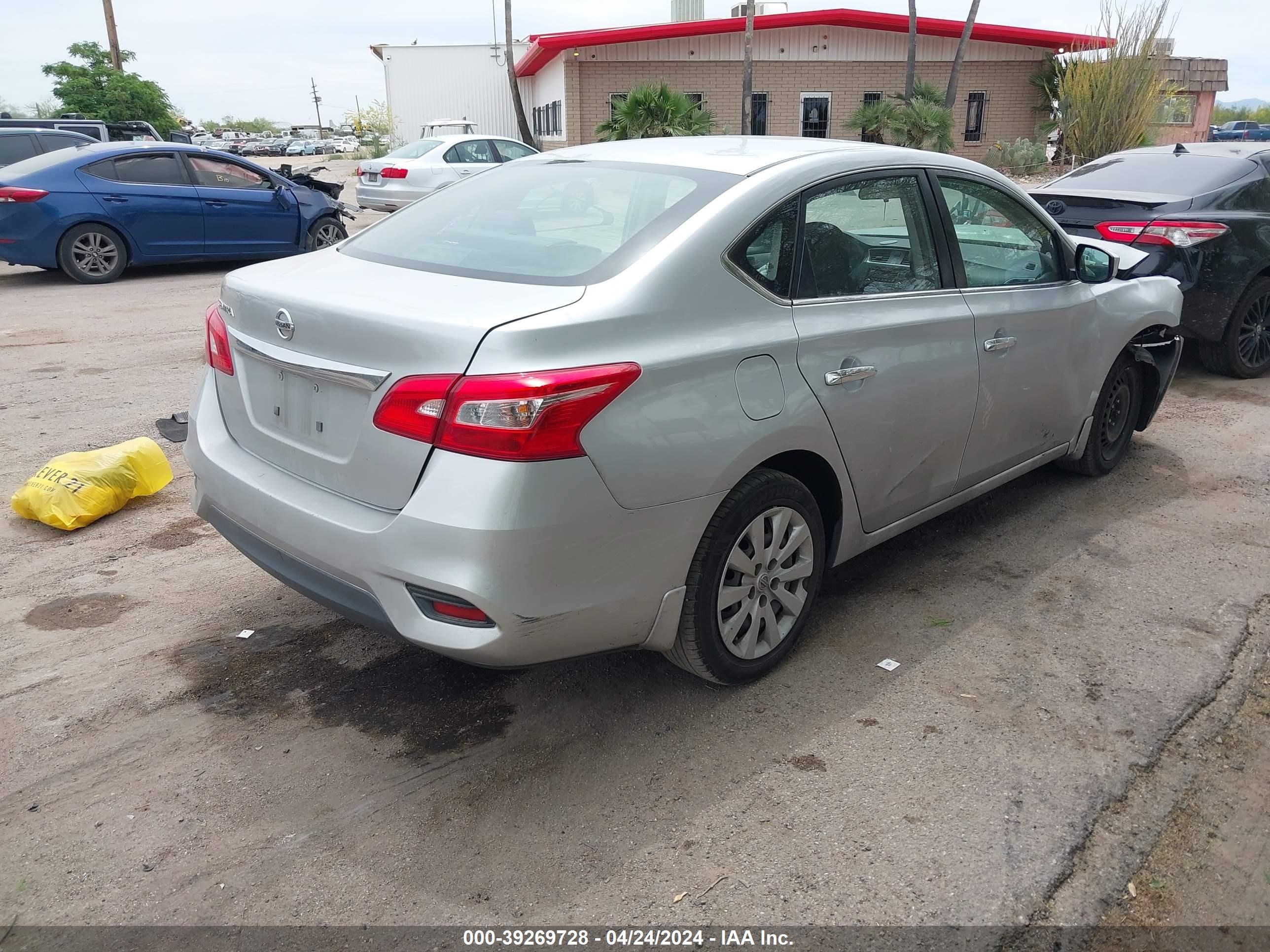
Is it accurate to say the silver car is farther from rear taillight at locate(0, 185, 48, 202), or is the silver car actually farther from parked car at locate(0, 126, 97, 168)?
parked car at locate(0, 126, 97, 168)

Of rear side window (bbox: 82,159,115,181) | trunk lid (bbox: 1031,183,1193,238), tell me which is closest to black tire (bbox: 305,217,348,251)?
rear side window (bbox: 82,159,115,181)

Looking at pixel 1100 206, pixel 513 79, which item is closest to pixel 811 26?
pixel 513 79

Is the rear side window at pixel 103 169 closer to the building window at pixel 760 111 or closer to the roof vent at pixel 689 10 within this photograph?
the building window at pixel 760 111

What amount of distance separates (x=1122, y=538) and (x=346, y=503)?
3516 mm

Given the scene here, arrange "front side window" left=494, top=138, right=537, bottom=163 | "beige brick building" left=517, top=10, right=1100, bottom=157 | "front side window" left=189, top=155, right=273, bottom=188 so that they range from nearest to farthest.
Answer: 1. "front side window" left=189, top=155, right=273, bottom=188
2. "front side window" left=494, top=138, right=537, bottom=163
3. "beige brick building" left=517, top=10, right=1100, bottom=157

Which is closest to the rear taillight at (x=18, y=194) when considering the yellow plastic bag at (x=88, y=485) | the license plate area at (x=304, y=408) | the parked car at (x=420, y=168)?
the parked car at (x=420, y=168)

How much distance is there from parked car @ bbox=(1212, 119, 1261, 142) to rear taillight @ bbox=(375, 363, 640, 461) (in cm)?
5301

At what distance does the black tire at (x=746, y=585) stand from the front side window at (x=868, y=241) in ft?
2.17

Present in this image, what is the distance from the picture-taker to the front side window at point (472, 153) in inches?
701

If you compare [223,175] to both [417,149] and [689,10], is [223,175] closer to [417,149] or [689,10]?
[417,149]

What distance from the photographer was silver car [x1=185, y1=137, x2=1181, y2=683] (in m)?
2.61

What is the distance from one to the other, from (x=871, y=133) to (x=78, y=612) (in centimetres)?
2710

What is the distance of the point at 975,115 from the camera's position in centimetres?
3250

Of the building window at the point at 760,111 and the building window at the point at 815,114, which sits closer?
the building window at the point at 760,111
